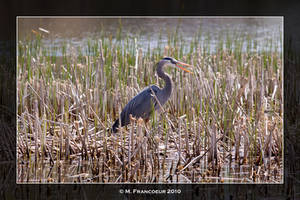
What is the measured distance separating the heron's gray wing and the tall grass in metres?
0.09

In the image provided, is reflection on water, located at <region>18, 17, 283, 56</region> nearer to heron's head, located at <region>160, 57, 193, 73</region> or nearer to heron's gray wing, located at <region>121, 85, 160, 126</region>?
heron's head, located at <region>160, 57, 193, 73</region>

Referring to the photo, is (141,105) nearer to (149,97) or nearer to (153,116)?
(149,97)

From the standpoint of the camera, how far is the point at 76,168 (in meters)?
4.63

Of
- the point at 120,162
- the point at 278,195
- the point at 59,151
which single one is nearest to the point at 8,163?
the point at 59,151

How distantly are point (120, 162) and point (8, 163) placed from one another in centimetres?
104

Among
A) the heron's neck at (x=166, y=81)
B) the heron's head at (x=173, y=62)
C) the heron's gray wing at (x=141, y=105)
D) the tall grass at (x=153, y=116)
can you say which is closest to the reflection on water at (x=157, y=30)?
the tall grass at (x=153, y=116)

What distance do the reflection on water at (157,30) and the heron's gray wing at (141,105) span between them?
0.47 metres

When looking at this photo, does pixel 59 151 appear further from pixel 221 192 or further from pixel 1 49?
pixel 221 192

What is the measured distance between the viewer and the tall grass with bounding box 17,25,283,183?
458cm

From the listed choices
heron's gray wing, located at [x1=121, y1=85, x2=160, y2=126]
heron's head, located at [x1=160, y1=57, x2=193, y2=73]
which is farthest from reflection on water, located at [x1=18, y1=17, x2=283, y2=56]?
heron's gray wing, located at [x1=121, y1=85, x2=160, y2=126]

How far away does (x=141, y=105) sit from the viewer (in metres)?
5.14

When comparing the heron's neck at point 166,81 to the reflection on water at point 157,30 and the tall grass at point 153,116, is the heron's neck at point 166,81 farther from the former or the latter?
the reflection on water at point 157,30
